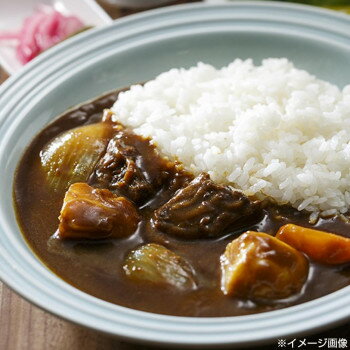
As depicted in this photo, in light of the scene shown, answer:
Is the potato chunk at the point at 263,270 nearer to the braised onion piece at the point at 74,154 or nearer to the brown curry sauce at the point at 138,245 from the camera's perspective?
the brown curry sauce at the point at 138,245

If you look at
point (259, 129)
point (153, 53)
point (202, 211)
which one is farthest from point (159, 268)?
point (153, 53)

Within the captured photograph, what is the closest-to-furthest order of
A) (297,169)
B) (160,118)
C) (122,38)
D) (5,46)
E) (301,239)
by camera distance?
1. (301,239)
2. (297,169)
3. (160,118)
4. (122,38)
5. (5,46)

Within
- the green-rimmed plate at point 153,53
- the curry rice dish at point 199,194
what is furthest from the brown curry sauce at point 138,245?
the green-rimmed plate at point 153,53

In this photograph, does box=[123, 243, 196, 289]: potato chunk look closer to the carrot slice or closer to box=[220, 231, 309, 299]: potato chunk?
box=[220, 231, 309, 299]: potato chunk

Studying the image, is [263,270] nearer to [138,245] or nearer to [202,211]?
[202,211]

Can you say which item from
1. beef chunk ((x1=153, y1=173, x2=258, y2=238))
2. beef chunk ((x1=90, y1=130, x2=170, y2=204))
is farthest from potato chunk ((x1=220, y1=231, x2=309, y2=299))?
beef chunk ((x1=90, y1=130, x2=170, y2=204))

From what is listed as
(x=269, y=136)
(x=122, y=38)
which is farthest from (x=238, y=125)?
(x=122, y=38)

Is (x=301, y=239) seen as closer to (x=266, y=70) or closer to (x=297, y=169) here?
(x=297, y=169)
